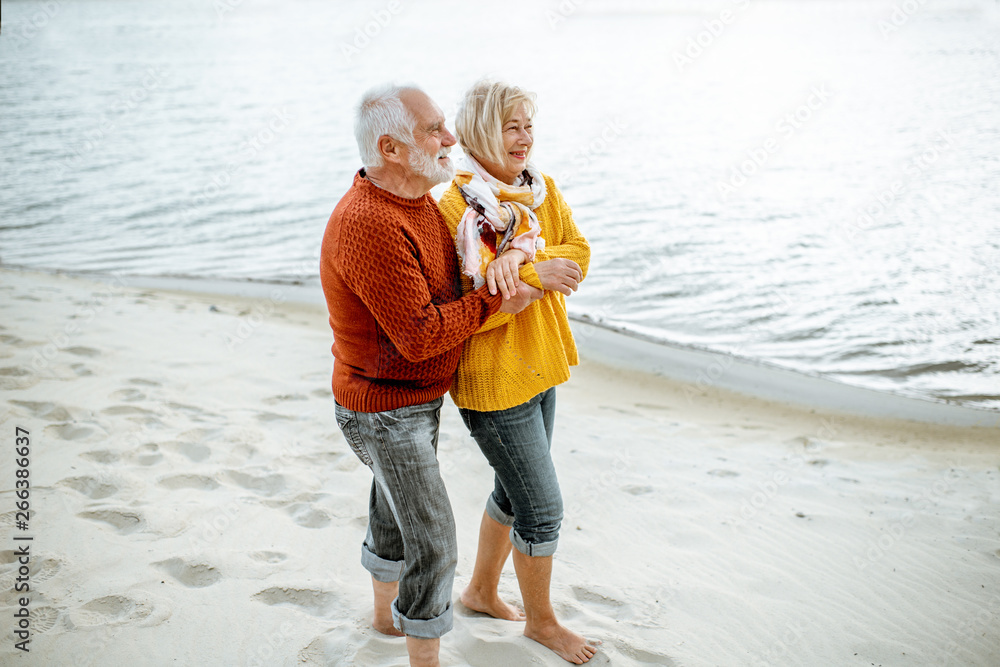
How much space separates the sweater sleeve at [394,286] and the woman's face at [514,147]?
47 centimetres

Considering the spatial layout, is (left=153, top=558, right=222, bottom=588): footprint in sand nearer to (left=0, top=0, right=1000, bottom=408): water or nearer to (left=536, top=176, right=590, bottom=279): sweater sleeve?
(left=536, top=176, right=590, bottom=279): sweater sleeve

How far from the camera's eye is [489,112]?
226cm

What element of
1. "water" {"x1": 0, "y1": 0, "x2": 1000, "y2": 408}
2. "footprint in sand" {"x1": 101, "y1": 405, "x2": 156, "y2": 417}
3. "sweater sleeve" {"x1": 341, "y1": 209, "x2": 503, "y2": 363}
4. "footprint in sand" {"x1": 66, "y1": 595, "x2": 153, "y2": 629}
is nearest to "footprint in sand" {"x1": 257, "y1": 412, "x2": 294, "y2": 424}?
"footprint in sand" {"x1": 101, "y1": 405, "x2": 156, "y2": 417}

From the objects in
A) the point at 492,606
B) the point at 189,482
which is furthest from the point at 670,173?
the point at 492,606

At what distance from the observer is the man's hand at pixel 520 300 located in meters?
2.21

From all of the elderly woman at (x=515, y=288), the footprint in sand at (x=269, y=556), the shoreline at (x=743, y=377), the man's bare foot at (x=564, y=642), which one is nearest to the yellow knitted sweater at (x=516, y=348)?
the elderly woman at (x=515, y=288)

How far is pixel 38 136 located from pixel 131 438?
13924 mm

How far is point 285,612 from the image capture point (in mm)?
2785

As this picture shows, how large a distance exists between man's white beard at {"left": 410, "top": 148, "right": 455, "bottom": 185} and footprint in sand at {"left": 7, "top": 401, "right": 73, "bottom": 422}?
9.70 feet

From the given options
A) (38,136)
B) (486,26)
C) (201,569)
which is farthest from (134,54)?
(201,569)

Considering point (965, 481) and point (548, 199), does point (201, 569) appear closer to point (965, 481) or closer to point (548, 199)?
point (548, 199)

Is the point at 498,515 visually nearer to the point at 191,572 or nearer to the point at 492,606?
the point at 492,606

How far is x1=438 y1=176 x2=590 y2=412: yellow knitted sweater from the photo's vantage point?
7.54 feet

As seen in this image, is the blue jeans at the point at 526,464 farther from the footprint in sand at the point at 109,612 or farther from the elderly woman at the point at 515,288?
the footprint in sand at the point at 109,612
